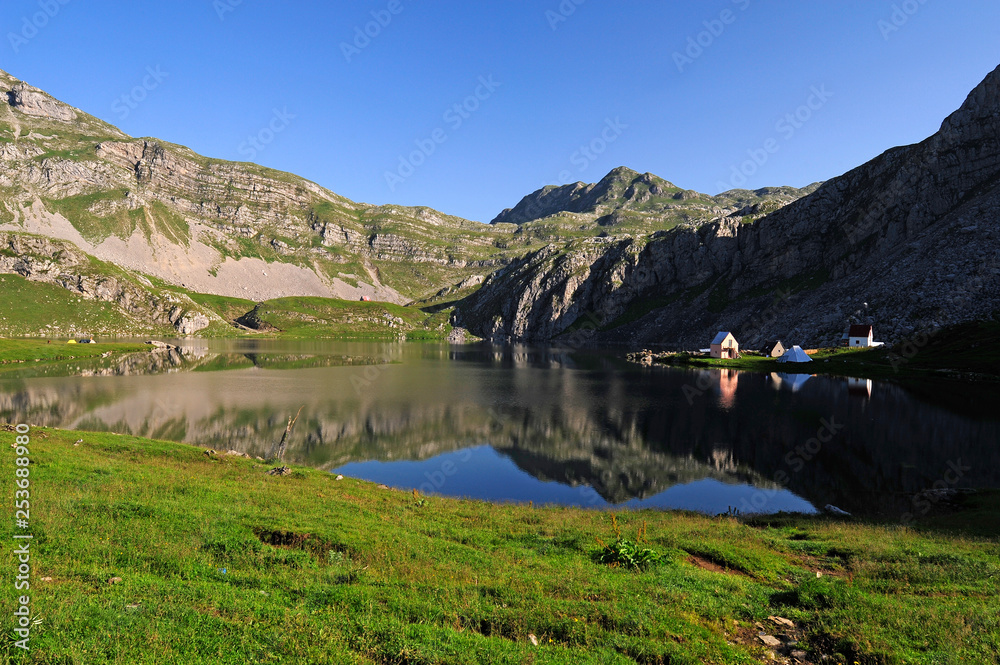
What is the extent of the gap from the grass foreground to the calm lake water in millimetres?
12588

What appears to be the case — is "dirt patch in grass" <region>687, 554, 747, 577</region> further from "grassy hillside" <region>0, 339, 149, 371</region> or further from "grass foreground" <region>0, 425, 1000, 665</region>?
"grassy hillside" <region>0, 339, 149, 371</region>

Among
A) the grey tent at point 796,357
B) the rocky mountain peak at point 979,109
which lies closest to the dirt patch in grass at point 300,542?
the grey tent at point 796,357

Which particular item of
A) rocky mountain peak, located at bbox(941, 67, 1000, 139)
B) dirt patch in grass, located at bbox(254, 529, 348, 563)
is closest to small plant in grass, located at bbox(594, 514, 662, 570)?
dirt patch in grass, located at bbox(254, 529, 348, 563)

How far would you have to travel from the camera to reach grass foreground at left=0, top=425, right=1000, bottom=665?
10234 mm

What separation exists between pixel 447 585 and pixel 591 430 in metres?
43.1

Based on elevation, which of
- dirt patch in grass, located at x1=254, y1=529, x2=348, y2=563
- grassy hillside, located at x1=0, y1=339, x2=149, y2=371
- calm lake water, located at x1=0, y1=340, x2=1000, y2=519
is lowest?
calm lake water, located at x1=0, y1=340, x2=1000, y2=519

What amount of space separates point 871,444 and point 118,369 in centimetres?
12884

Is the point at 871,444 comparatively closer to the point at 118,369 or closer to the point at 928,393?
the point at 928,393

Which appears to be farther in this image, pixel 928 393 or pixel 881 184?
pixel 881 184

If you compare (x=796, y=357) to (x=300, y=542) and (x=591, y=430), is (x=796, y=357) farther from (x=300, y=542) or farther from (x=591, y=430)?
(x=300, y=542)

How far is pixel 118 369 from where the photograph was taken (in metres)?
98.4

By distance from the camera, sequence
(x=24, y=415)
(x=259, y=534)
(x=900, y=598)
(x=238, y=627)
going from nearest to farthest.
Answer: (x=238, y=627) < (x=900, y=598) < (x=259, y=534) < (x=24, y=415)

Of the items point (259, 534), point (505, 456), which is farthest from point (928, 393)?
point (259, 534)

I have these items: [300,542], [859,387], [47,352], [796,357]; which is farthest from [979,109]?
[47,352]
